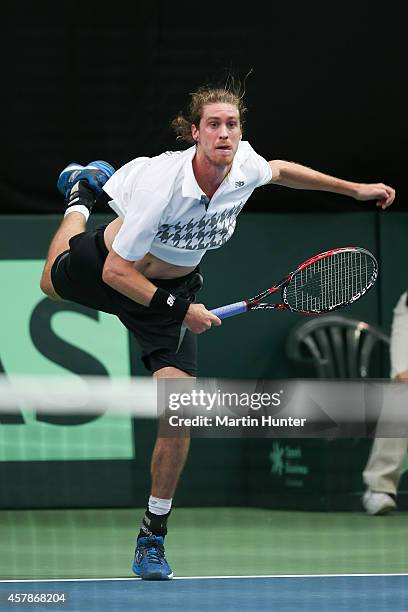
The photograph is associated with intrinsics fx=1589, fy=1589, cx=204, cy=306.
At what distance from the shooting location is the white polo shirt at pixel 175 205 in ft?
18.0

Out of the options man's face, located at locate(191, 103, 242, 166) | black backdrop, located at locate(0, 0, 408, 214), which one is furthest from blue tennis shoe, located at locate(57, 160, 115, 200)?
black backdrop, located at locate(0, 0, 408, 214)

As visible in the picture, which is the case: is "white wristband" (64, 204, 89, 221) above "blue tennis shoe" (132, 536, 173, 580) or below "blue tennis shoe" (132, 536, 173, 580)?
above

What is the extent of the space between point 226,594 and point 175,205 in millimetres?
1361

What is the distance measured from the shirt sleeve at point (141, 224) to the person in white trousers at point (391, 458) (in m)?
2.62

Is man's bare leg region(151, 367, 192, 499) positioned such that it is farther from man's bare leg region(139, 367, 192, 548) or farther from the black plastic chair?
the black plastic chair

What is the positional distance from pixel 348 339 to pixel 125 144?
1.59 meters

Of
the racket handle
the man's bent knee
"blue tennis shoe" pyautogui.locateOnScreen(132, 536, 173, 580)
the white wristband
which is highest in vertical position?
the white wristband

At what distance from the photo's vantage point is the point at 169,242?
5.71 metres

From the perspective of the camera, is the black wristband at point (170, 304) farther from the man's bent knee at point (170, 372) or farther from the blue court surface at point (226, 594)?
the blue court surface at point (226, 594)

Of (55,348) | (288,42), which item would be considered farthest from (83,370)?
(288,42)

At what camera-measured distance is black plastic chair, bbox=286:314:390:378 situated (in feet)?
27.6

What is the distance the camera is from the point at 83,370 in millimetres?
8148

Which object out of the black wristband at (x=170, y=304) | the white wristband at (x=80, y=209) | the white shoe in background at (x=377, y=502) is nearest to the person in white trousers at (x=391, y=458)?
the white shoe in background at (x=377, y=502)

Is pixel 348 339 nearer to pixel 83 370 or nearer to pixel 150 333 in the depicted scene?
pixel 83 370
